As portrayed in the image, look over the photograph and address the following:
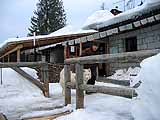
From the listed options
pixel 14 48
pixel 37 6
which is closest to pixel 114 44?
pixel 14 48

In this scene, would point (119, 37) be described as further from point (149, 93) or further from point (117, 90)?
point (149, 93)

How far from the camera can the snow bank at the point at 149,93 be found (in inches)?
103

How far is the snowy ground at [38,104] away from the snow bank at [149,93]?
1.52 metres

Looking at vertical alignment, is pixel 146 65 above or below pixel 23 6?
below

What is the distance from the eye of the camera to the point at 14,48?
15391mm

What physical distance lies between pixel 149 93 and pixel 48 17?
39.8 meters

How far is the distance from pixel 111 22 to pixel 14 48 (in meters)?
5.53

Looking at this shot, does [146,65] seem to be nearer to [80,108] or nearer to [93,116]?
[93,116]

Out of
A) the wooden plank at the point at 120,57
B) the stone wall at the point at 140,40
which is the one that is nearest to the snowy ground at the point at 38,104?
the wooden plank at the point at 120,57

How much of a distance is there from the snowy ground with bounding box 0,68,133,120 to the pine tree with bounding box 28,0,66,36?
32.1 metres

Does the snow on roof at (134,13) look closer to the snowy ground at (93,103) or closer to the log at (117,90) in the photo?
the snowy ground at (93,103)

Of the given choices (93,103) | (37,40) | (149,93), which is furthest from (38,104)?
(37,40)

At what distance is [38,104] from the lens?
6293mm

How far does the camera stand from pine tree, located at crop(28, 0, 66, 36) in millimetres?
40844
